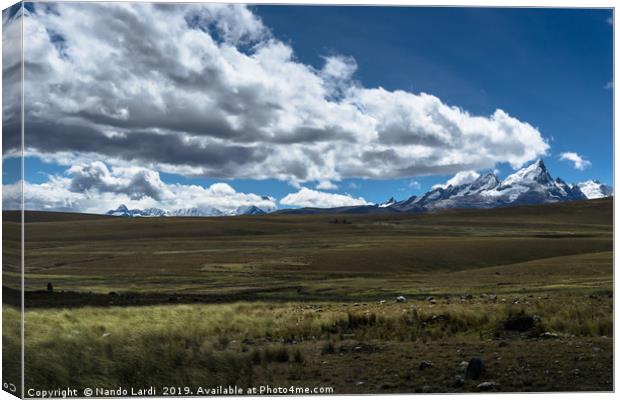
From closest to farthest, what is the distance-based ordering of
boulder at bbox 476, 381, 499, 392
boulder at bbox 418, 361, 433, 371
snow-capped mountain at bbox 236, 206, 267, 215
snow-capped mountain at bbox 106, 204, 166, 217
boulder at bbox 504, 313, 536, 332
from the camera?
boulder at bbox 476, 381, 499, 392, boulder at bbox 418, 361, 433, 371, boulder at bbox 504, 313, 536, 332, snow-capped mountain at bbox 106, 204, 166, 217, snow-capped mountain at bbox 236, 206, 267, 215

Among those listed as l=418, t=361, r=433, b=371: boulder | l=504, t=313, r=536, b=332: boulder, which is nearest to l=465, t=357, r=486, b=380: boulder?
l=418, t=361, r=433, b=371: boulder

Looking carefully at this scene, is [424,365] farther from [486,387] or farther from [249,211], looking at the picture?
[249,211]

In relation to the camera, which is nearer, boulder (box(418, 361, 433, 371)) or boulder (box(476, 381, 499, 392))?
boulder (box(476, 381, 499, 392))

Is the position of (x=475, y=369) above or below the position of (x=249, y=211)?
below

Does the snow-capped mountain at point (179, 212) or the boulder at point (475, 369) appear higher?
the snow-capped mountain at point (179, 212)

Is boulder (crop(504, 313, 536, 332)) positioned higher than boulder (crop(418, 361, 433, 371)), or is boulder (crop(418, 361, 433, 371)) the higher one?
boulder (crop(504, 313, 536, 332))

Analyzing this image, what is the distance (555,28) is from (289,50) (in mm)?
5552

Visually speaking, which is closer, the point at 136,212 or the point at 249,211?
the point at 136,212

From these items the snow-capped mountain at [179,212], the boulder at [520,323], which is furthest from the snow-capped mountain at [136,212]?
the boulder at [520,323]

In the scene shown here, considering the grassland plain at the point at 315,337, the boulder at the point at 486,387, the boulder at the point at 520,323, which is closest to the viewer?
the boulder at the point at 486,387

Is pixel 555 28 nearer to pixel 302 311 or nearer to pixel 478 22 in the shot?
pixel 478 22

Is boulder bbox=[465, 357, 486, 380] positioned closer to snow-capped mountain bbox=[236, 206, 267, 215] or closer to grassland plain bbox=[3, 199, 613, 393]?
grassland plain bbox=[3, 199, 613, 393]

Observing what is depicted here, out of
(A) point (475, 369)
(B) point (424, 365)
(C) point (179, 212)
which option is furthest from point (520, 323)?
(C) point (179, 212)

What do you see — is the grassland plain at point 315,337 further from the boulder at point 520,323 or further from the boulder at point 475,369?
the boulder at point 475,369
